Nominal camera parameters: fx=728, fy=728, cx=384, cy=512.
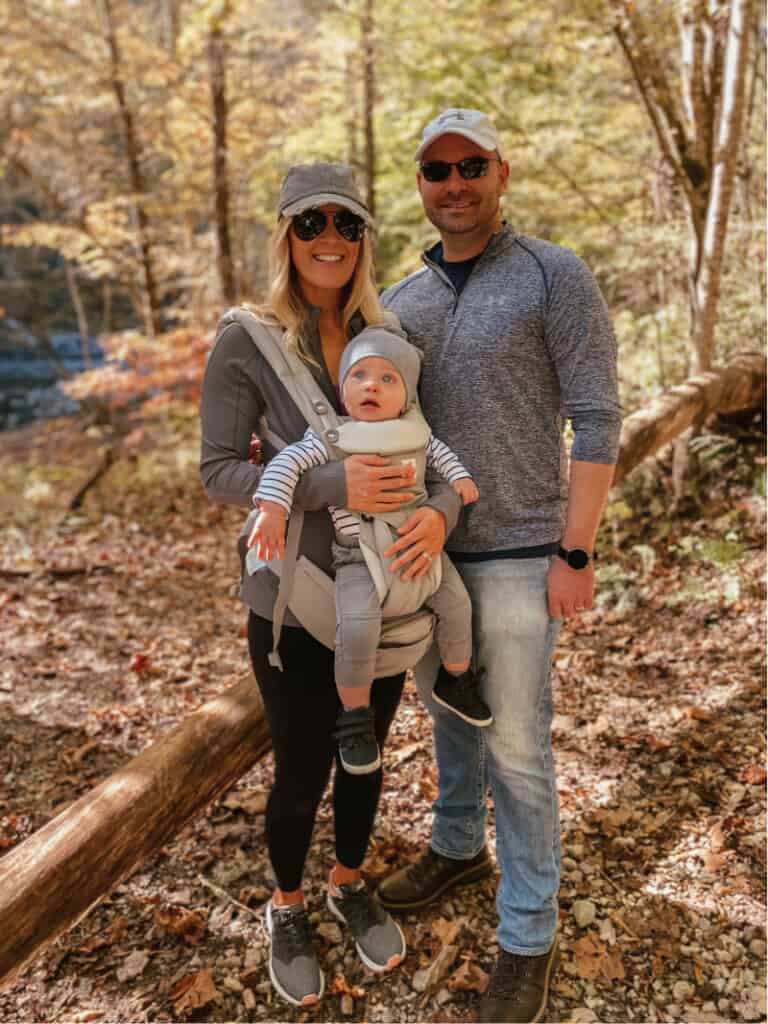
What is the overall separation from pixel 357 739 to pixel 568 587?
2.67 ft

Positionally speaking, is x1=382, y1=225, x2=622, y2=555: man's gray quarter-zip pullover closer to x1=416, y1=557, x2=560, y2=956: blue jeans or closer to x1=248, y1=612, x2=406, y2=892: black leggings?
x1=416, y1=557, x2=560, y2=956: blue jeans

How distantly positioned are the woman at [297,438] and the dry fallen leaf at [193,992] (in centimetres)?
29

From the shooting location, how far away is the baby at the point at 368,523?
210 centimetres

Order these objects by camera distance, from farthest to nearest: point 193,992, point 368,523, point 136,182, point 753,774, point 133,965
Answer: point 136,182, point 753,774, point 133,965, point 193,992, point 368,523

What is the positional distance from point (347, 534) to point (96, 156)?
13.8m

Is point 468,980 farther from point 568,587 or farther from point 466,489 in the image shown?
point 466,489

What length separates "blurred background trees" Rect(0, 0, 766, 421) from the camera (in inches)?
237

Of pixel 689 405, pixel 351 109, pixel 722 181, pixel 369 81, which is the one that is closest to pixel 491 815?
pixel 689 405

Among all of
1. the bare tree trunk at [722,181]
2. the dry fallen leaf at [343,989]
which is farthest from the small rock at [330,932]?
the bare tree trunk at [722,181]

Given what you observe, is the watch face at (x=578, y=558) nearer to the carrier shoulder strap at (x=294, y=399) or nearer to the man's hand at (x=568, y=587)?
the man's hand at (x=568, y=587)

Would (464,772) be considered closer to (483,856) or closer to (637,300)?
(483,856)

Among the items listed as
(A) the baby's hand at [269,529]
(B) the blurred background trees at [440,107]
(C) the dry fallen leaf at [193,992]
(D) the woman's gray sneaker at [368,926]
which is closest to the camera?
(A) the baby's hand at [269,529]

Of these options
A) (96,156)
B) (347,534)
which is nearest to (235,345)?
(347,534)

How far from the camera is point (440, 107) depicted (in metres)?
9.28
